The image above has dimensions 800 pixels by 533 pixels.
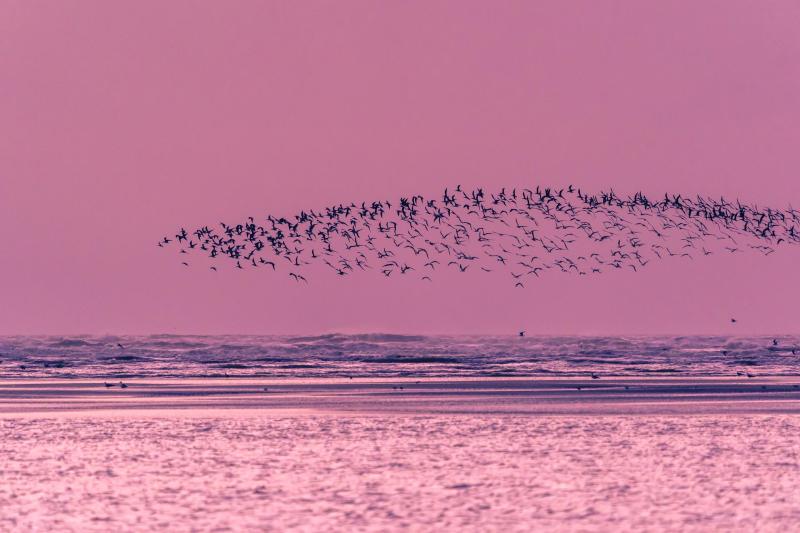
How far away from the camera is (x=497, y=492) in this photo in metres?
14.0

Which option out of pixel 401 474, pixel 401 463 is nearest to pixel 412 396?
pixel 401 463

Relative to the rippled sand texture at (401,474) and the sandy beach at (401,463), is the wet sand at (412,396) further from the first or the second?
the rippled sand texture at (401,474)

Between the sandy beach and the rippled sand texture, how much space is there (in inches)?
1.3

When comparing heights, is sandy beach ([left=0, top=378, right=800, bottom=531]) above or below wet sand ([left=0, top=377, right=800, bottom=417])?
below

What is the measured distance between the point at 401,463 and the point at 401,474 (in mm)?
992

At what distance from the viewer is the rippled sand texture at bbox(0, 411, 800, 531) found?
1248cm

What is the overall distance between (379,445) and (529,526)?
6535 mm

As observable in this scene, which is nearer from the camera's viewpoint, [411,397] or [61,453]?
[61,453]

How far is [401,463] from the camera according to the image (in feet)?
53.7

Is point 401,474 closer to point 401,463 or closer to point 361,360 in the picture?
point 401,463

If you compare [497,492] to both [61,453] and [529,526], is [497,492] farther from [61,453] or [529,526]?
[61,453]

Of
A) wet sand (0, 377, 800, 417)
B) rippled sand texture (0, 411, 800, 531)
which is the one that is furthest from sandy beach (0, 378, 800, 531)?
wet sand (0, 377, 800, 417)

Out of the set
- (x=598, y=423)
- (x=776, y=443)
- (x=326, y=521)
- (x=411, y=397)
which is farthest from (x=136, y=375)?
(x=326, y=521)

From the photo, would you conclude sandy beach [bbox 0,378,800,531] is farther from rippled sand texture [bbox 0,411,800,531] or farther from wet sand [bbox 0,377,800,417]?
wet sand [bbox 0,377,800,417]
